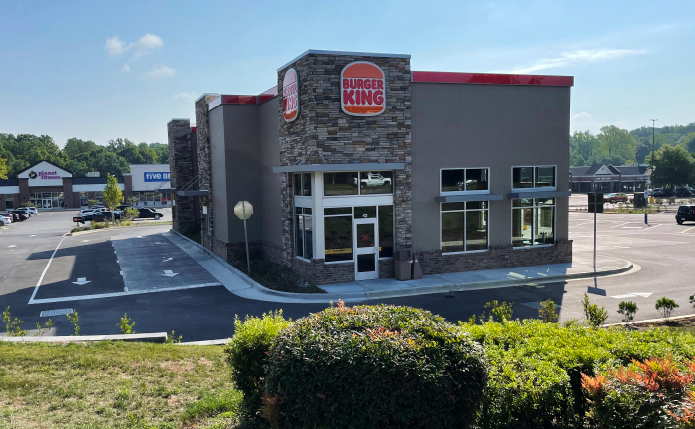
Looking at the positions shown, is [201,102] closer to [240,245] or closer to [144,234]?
[240,245]

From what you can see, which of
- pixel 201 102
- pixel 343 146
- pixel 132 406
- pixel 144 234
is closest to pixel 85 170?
pixel 144 234

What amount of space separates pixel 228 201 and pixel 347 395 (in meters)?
18.4

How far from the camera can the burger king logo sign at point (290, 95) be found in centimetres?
1758

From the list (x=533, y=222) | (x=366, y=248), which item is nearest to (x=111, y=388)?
(x=366, y=248)

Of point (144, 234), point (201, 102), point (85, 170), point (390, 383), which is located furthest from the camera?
point (85, 170)

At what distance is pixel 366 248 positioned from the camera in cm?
1794

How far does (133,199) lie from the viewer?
68875 millimetres

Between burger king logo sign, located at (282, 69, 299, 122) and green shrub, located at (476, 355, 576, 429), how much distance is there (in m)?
13.8

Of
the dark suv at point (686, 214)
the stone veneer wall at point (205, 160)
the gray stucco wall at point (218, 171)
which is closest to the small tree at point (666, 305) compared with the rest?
the gray stucco wall at point (218, 171)

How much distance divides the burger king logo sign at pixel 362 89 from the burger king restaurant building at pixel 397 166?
1.5 inches

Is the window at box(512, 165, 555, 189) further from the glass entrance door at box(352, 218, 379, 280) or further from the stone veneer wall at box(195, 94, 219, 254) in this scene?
the stone veneer wall at box(195, 94, 219, 254)

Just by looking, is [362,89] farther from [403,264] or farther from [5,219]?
[5,219]

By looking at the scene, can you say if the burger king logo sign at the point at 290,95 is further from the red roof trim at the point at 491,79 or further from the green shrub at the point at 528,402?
the green shrub at the point at 528,402

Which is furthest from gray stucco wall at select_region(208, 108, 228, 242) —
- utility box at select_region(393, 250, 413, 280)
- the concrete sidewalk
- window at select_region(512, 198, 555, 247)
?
window at select_region(512, 198, 555, 247)
